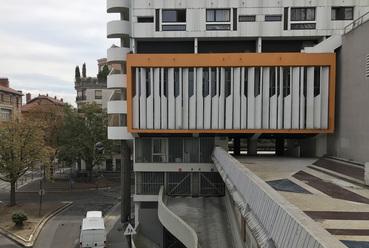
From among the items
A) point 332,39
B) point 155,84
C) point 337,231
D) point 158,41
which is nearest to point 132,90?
point 155,84

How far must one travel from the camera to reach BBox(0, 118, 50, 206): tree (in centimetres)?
2347

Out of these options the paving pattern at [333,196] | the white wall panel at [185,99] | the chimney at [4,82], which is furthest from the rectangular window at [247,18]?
the chimney at [4,82]

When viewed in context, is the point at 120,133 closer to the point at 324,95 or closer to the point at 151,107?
the point at 151,107

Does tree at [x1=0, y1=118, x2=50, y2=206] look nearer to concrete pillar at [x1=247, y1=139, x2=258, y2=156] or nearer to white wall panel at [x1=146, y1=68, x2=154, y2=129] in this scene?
white wall panel at [x1=146, y1=68, x2=154, y2=129]

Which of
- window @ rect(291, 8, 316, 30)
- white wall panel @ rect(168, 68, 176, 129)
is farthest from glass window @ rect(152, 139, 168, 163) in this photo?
window @ rect(291, 8, 316, 30)

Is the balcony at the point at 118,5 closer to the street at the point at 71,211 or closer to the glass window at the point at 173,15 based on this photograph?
the glass window at the point at 173,15

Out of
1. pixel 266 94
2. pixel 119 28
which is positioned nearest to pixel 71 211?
pixel 119 28

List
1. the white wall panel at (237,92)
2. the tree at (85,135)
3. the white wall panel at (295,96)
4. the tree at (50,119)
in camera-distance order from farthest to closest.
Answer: the tree at (50,119)
the tree at (85,135)
the white wall panel at (237,92)
the white wall panel at (295,96)

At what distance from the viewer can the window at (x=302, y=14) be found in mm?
18000

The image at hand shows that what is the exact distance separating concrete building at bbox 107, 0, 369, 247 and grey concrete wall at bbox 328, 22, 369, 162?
39 cm

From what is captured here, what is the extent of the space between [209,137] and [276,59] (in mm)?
6930

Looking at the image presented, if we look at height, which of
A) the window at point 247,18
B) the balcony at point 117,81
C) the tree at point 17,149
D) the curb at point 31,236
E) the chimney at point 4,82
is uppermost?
the window at point 247,18

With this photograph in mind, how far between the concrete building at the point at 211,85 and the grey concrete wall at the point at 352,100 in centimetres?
39

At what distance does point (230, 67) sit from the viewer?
16.5m
